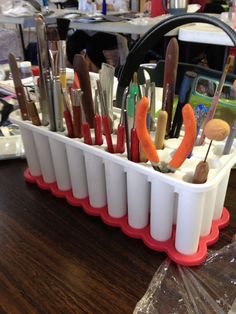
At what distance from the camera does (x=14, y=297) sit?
28 cm

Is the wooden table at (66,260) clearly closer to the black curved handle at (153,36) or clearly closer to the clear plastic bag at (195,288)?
the clear plastic bag at (195,288)

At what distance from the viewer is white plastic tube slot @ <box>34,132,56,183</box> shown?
0.41 m

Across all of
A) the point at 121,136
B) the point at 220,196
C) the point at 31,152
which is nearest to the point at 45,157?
the point at 31,152

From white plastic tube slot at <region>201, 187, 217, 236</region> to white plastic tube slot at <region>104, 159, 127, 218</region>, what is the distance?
0.32 ft

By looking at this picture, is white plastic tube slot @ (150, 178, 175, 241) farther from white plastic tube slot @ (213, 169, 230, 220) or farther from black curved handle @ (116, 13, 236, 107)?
black curved handle @ (116, 13, 236, 107)

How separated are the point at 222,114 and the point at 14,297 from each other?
0.34m

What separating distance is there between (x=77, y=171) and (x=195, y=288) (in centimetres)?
20

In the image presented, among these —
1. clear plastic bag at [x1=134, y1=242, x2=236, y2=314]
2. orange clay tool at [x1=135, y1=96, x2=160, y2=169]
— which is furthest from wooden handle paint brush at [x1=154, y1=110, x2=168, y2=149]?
clear plastic bag at [x1=134, y1=242, x2=236, y2=314]

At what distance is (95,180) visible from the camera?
1.22 feet

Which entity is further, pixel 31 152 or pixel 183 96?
pixel 31 152

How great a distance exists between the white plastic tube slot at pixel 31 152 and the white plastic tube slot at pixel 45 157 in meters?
0.01

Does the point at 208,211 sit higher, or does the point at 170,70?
the point at 170,70

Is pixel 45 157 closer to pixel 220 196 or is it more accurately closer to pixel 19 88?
pixel 19 88

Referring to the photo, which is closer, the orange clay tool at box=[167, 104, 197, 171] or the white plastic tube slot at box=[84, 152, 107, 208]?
the orange clay tool at box=[167, 104, 197, 171]
